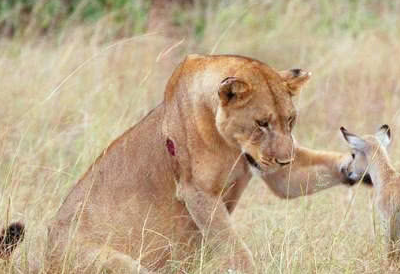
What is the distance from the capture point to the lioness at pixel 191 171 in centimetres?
497

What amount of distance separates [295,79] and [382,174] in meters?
0.59

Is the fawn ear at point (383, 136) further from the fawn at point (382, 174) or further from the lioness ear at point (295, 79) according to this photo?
the lioness ear at point (295, 79)

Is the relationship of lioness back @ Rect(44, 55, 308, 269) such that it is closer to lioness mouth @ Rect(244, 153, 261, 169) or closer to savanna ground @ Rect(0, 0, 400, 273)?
lioness mouth @ Rect(244, 153, 261, 169)

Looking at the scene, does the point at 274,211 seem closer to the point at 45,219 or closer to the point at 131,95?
the point at 45,219

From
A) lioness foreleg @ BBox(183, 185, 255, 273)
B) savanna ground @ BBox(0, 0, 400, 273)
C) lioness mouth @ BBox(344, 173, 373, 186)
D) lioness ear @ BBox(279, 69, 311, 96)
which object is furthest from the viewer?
savanna ground @ BBox(0, 0, 400, 273)

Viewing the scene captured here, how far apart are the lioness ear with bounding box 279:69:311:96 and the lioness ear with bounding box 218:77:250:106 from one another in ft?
0.86

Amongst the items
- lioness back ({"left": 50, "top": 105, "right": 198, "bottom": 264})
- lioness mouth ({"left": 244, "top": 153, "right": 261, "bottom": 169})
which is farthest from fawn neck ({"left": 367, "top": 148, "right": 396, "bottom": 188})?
lioness back ({"left": 50, "top": 105, "right": 198, "bottom": 264})

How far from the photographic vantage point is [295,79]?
5.18 meters

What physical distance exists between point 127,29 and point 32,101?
280 centimetres

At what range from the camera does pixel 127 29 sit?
10.4 metres

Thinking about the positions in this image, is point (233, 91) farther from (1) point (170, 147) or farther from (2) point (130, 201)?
(2) point (130, 201)

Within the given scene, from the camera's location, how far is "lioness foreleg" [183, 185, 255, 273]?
16.6 ft

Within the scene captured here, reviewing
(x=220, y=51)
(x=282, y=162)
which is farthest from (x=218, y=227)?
(x=220, y=51)

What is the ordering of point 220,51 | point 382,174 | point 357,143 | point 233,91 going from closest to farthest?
point 233,91, point 382,174, point 357,143, point 220,51
